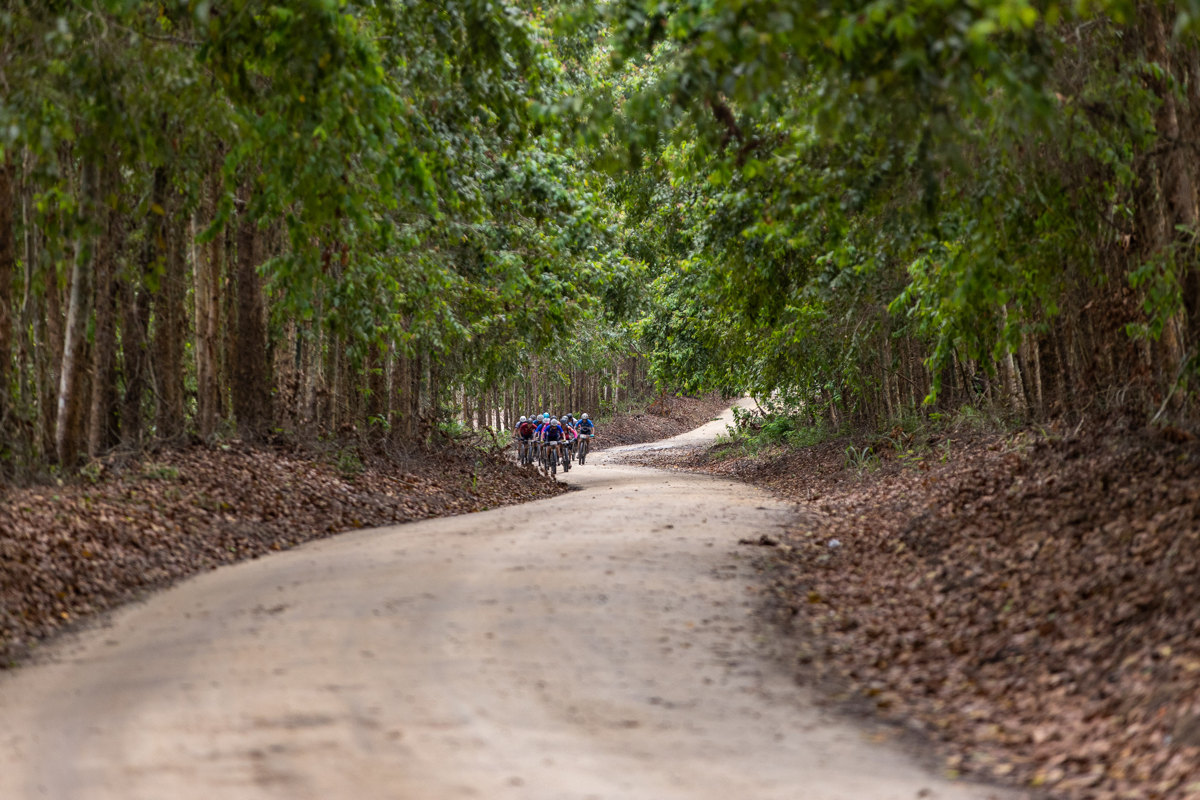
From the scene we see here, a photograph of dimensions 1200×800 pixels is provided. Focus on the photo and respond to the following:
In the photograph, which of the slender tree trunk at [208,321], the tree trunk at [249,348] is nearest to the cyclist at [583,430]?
the tree trunk at [249,348]

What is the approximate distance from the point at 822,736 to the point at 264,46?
661 centimetres

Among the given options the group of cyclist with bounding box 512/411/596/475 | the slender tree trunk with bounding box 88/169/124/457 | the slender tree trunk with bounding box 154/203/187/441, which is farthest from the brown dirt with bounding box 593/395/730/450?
the slender tree trunk with bounding box 88/169/124/457

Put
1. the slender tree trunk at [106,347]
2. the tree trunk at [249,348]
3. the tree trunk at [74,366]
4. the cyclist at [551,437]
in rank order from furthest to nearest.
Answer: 1. the cyclist at [551,437]
2. the tree trunk at [249,348]
3. the slender tree trunk at [106,347]
4. the tree trunk at [74,366]

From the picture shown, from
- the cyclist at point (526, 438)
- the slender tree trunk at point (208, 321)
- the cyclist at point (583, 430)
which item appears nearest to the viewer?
the slender tree trunk at point (208, 321)

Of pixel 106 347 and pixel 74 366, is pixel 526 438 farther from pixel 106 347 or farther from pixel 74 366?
pixel 74 366

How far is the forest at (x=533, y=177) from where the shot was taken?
26.0 ft

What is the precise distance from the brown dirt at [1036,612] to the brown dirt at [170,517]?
18.2 ft

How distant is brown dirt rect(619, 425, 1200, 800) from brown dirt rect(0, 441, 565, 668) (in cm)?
554

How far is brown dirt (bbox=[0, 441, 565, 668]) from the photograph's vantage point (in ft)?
31.0

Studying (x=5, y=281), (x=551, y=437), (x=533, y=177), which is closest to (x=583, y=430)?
(x=551, y=437)

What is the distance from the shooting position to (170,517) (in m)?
12.3

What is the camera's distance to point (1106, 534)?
365 inches

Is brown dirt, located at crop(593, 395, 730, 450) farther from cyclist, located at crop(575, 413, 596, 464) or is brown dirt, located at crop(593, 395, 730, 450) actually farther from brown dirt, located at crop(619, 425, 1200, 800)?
brown dirt, located at crop(619, 425, 1200, 800)

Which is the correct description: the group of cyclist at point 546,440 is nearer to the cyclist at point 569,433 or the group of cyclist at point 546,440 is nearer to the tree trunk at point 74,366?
the cyclist at point 569,433
